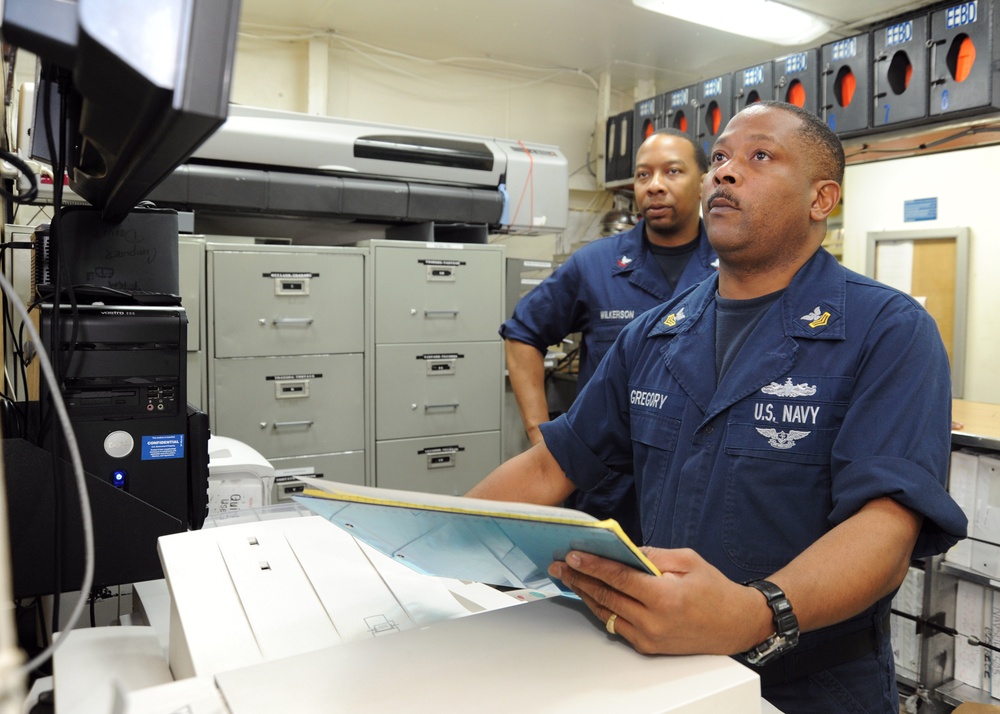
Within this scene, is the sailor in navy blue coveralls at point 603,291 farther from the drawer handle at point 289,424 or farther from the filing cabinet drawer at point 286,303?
the drawer handle at point 289,424

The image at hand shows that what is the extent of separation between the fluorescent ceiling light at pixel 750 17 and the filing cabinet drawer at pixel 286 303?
1.78 m

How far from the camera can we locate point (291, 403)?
2990 mm

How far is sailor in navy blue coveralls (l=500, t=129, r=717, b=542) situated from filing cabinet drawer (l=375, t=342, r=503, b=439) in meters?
0.84

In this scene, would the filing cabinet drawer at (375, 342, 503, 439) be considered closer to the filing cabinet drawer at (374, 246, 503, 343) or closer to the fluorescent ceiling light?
the filing cabinet drawer at (374, 246, 503, 343)

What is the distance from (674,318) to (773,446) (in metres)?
0.30

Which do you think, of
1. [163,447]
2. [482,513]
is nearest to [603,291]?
[163,447]

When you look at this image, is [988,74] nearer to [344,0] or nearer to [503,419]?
[503,419]

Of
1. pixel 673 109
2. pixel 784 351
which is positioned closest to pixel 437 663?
pixel 784 351

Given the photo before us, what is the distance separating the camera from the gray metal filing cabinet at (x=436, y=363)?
10.4ft

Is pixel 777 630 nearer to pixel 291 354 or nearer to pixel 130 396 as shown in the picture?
pixel 130 396

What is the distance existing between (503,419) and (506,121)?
2044 mm

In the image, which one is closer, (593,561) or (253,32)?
(593,561)

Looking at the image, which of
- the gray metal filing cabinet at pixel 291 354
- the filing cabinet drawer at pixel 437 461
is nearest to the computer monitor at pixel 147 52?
the gray metal filing cabinet at pixel 291 354

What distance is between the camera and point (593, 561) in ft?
2.26
